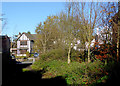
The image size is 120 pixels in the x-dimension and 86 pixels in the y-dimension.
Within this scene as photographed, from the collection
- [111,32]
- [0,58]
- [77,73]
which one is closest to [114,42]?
[111,32]

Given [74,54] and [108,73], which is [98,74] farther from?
[74,54]

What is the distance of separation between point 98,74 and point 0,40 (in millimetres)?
9960

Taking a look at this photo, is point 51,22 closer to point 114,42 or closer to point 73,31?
point 73,31

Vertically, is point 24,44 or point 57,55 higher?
point 24,44

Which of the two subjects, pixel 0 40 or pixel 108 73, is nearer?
pixel 108 73

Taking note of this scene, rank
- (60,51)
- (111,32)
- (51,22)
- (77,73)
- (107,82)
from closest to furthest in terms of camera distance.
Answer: (107,82) < (111,32) < (77,73) < (60,51) < (51,22)

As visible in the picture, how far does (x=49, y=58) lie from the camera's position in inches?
758

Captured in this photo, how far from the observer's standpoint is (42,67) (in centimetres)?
1717

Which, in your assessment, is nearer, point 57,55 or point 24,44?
point 57,55

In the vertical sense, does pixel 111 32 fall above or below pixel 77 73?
above

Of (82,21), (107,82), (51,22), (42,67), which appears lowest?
(42,67)

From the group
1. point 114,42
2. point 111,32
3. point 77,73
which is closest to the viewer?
point 114,42

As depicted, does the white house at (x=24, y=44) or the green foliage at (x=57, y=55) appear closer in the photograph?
the green foliage at (x=57, y=55)

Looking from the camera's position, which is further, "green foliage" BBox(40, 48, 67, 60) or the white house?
the white house
